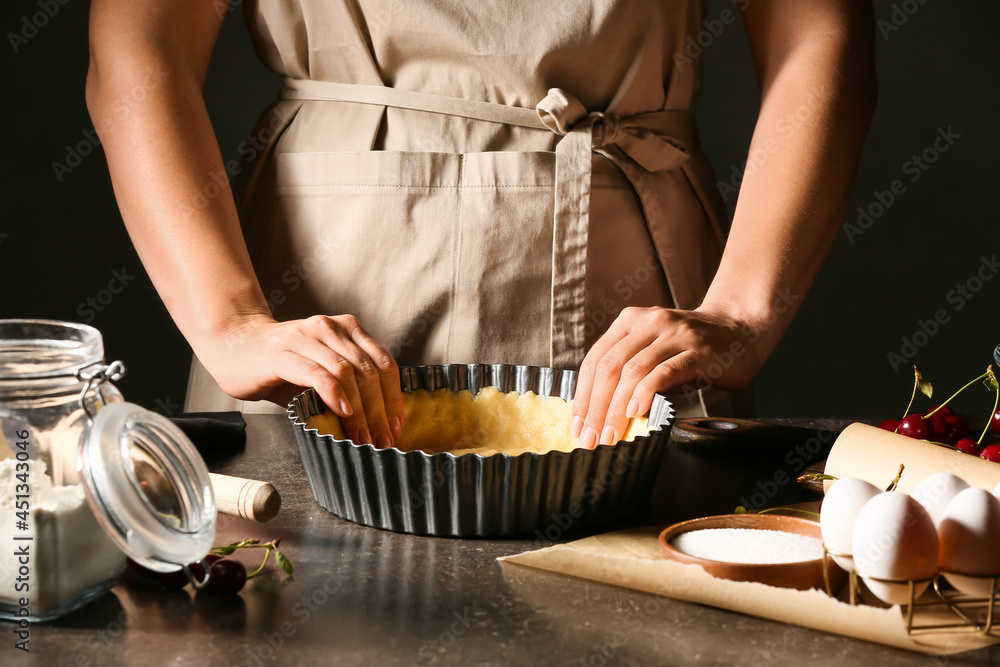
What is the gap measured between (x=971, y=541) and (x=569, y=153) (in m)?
0.73

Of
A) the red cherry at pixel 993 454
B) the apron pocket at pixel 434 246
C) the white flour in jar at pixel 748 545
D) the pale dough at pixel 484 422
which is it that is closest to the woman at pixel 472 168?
the apron pocket at pixel 434 246

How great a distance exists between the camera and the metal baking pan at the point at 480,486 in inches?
30.0

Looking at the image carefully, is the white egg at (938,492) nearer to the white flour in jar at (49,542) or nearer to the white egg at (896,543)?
the white egg at (896,543)

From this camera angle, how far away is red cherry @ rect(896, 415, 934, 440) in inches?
40.3

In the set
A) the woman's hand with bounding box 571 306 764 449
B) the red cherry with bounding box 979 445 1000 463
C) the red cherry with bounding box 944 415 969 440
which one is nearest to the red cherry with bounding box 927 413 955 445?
the red cherry with bounding box 944 415 969 440

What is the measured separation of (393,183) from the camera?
4.06 ft

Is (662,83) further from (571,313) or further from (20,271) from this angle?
(20,271)

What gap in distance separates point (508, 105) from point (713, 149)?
1.84 m

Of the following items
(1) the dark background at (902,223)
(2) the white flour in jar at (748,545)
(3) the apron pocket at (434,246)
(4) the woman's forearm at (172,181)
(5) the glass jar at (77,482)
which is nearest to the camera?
(5) the glass jar at (77,482)

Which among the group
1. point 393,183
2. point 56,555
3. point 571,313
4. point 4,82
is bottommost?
point 56,555

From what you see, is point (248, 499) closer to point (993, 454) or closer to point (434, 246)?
point (434, 246)

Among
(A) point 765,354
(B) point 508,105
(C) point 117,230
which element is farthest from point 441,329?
(C) point 117,230

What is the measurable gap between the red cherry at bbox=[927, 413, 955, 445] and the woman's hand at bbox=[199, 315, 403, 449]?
A: 57 centimetres

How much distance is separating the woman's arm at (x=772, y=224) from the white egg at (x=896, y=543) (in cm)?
35
